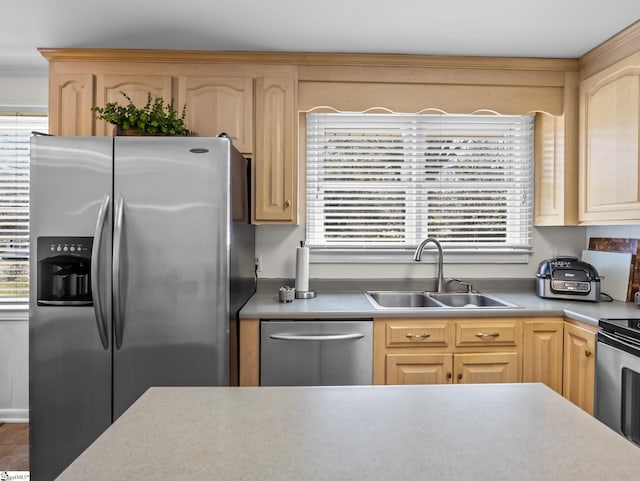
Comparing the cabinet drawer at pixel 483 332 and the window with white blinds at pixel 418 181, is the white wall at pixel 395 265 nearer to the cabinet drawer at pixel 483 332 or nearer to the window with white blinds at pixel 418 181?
the window with white blinds at pixel 418 181

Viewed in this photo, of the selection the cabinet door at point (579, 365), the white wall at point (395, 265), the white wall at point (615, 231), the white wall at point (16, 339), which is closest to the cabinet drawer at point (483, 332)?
the cabinet door at point (579, 365)

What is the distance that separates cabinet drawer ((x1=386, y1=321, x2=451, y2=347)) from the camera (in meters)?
2.26

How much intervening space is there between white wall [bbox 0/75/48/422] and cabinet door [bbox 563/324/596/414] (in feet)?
11.5

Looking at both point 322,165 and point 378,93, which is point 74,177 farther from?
point 378,93

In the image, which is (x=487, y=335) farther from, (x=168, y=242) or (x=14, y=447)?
(x=14, y=447)

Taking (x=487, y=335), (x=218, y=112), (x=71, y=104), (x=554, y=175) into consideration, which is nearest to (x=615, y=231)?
(x=554, y=175)

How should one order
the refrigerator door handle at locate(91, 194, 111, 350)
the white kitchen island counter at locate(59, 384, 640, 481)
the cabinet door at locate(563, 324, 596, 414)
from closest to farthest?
1. the white kitchen island counter at locate(59, 384, 640, 481)
2. the refrigerator door handle at locate(91, 194, 111, 350)
3. the cabinet door at locate(563, 324, 596, 414)

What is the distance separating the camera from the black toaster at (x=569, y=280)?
8.23 ft

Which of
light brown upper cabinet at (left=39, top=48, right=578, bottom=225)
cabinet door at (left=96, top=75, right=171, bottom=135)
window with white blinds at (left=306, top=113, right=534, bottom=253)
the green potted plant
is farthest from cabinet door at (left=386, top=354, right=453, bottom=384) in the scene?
cabinet door at (left=96, top=75, right=171, bottom=135)

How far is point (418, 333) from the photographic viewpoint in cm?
227

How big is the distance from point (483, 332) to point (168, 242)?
1.68 meters

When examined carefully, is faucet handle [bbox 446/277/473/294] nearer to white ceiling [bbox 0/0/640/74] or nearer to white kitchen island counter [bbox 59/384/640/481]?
white ceiling [bbox 0/0/640/74]

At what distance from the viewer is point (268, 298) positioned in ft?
8.72

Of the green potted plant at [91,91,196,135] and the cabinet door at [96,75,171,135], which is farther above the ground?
the cabinet door at [96,75,171,135]
